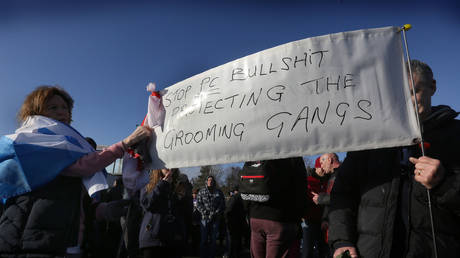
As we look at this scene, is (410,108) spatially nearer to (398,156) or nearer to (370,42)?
(398,156)

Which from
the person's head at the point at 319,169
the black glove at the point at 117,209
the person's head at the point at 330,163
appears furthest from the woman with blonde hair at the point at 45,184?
the person's head at the point at 319,169

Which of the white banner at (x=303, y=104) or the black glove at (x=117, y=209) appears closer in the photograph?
the white banner at (x=303, y=104)

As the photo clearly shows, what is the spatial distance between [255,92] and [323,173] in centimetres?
303

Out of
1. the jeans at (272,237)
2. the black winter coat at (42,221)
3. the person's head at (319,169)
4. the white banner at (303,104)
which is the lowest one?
the jeans at (272,237)

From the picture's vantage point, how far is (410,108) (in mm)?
1485

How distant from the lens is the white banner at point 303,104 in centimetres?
153

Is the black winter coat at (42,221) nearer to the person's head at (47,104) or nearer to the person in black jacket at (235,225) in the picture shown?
the person's head at (47,104)

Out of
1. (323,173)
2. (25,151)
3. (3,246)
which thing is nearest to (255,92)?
(25,151)

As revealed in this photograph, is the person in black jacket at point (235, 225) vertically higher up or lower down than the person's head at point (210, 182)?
lower down

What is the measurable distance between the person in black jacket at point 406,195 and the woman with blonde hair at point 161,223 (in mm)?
2331

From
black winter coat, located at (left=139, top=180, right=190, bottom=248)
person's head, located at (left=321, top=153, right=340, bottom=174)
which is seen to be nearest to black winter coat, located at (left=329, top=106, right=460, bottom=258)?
black winter coat, located at (left=139, top=180, right=190, bottom=248)

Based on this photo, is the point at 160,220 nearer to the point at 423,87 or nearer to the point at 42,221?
the point at 42,221

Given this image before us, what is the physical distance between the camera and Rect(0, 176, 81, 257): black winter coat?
65.0 inches

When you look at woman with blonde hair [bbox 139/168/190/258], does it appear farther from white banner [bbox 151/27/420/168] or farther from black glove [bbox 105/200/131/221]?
white banner [bbox 151/27/420/168]
